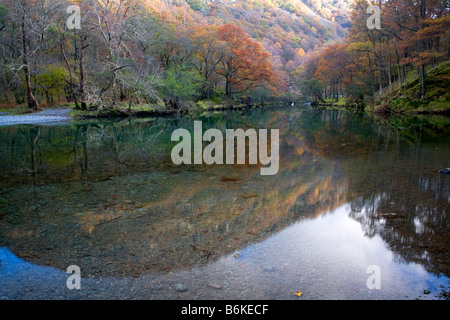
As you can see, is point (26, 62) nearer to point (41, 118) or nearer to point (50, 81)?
point (50, 81)

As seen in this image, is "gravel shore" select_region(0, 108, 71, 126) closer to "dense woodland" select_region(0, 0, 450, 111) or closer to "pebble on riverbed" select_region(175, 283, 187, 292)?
"dense woodland" select_region(0, 0, 450, 111)

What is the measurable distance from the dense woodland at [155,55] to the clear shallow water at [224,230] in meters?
19.2

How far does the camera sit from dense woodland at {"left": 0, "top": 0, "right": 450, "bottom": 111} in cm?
2472

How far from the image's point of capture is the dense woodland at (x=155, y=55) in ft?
81.1

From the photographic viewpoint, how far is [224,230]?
171 inches

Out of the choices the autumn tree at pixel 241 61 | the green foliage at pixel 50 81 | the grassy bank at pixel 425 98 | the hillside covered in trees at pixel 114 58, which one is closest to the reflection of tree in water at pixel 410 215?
the hillside covered in trees at pixel 114 58

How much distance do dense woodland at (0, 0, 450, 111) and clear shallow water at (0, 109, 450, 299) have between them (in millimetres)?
19172

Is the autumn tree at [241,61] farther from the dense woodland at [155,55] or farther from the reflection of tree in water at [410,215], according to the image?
the reflection of tree in water at [410,215]

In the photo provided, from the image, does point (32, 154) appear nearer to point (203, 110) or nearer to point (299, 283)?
point (299, 283)

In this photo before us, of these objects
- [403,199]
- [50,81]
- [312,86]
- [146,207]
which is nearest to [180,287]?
[146,207]

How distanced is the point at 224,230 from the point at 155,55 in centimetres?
3600

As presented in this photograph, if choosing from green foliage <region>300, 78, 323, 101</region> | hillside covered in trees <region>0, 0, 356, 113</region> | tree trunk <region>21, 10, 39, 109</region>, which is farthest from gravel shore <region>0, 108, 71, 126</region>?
green foliage <region>300, 78, 323, 101</region>
